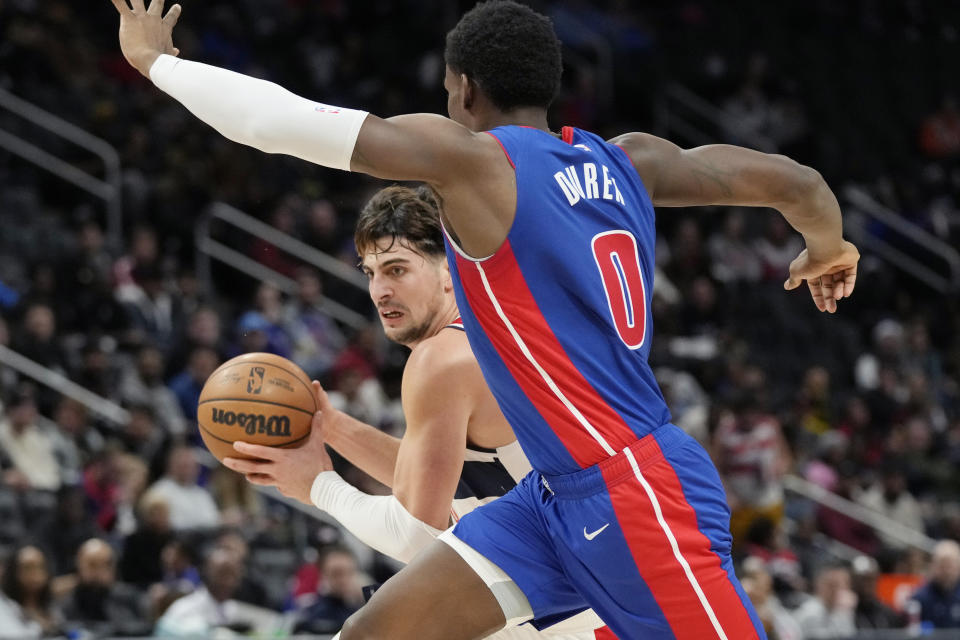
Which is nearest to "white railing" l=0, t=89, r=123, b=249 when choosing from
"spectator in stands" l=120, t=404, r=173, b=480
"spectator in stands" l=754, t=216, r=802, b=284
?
"spectator in stands" l=120, t=404, r=173, b=480

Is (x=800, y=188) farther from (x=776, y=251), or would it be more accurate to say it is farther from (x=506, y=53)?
(x=776, y=251)

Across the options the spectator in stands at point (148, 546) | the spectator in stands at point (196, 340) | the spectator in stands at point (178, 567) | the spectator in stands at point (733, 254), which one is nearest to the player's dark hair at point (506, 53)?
the spectator in stands at point (178, 567)

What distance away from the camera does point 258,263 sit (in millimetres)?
12570

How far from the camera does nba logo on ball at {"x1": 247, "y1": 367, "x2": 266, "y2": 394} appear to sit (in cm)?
411

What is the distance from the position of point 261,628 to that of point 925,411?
8374 mm

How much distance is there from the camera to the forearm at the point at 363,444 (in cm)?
442

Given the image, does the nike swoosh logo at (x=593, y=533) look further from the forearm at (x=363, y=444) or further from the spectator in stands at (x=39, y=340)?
the spectator in stands at (x=39, y=340)

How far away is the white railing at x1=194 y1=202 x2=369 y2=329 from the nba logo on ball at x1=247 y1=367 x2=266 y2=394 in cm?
811

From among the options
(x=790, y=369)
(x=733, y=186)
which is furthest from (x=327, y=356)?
(x=733, y=186)

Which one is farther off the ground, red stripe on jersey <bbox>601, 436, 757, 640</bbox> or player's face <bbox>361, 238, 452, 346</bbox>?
player's face <bbox>361, 238, 452, 346</bbox>

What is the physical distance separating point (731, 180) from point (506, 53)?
73 centimetres

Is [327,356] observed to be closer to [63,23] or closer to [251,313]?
[251,313]

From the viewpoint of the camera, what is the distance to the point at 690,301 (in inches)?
568

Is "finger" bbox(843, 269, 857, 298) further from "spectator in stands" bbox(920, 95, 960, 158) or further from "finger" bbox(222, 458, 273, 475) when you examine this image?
"spectator in stands" bbox(920, 95, 960, 158)
